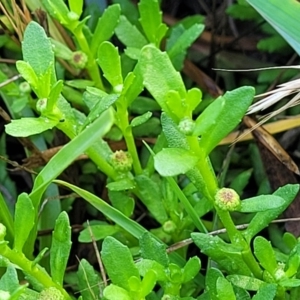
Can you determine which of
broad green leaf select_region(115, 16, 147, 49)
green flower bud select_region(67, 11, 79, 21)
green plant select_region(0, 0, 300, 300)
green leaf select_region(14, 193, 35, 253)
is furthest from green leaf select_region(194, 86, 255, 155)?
broad green leaf select_region(115, 16, 147, 49)

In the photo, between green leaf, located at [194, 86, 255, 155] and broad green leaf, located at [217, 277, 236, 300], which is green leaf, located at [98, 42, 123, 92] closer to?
green leaf, located at [194, 86, 255, 155]

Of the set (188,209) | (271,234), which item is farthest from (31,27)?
(271,234)

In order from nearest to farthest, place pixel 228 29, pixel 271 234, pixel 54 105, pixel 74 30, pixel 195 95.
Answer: pixel 195 95 < pixel 54 105 < pixel 74 30 < pixel 271 234 < pixel 228 29

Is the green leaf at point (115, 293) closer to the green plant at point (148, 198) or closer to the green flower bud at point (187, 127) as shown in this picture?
the green plant at point (148, 198)

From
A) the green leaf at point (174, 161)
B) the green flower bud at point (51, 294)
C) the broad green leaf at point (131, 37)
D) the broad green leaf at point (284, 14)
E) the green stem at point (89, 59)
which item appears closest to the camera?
the green leaf at point (174, 161)

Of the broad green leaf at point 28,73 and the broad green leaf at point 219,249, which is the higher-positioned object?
the broad green leaf at point 28,73

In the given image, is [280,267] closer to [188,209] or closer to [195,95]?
[188,209]

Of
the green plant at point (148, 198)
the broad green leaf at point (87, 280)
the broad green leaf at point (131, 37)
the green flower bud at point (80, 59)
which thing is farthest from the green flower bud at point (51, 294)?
the broad green leaf at point (131, 37)

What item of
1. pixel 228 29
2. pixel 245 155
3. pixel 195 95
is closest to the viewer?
pixel 195 95
